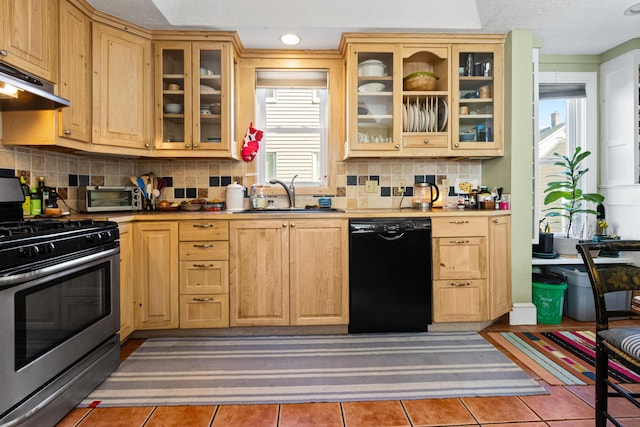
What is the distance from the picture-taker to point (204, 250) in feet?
8.59

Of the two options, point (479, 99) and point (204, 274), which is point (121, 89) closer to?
point (204, 274)

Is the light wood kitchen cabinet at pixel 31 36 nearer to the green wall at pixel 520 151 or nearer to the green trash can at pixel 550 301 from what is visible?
the green wall at pixel 520 151

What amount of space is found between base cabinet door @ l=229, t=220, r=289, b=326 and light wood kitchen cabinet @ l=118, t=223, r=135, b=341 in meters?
0.66

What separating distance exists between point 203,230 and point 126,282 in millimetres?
595

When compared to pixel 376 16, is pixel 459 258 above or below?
below

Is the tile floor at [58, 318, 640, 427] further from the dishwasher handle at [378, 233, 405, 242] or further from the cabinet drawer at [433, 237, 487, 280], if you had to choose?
the dishwasher handle at [378, 233, 405, 242]

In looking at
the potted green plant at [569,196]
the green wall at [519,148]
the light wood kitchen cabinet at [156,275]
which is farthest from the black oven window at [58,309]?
the potted green plant at [569,196]

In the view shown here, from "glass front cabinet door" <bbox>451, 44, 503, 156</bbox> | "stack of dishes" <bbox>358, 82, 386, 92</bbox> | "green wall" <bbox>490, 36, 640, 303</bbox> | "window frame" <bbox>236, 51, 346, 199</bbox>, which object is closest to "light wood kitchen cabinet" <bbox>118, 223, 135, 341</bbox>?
"window frame" <bbox>236, 51, 346, 199</bbox>

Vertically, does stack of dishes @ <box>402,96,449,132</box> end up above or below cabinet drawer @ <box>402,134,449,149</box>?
above

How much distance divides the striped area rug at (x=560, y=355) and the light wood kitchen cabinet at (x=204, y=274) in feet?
6.57

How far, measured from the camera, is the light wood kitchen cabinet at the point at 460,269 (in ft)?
8.91

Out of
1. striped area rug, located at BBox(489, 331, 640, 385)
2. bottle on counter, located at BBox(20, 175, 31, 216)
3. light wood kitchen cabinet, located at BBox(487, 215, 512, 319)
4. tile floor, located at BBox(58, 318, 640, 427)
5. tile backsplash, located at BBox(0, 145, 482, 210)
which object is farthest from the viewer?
tile backsplash, located at BBox(0, 145, 482, 210)

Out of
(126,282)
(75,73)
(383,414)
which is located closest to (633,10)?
(383,414)

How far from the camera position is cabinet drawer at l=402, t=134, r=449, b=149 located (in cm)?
298
